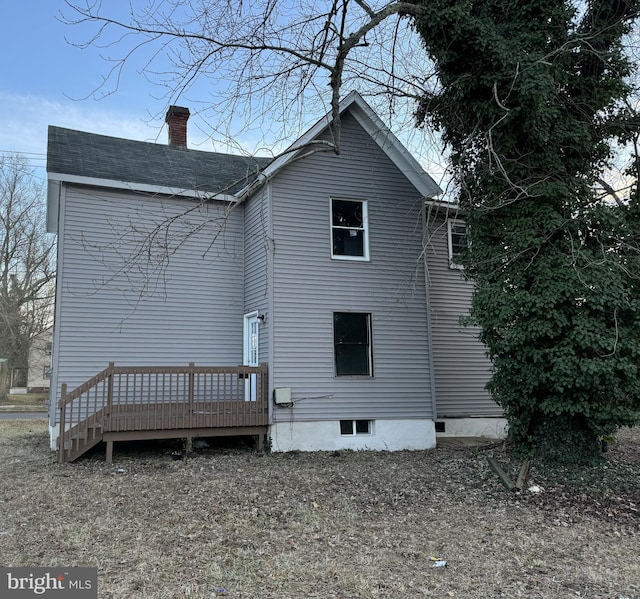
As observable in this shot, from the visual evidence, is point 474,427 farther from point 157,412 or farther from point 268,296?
point 157,412

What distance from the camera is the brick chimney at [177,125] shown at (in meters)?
15.0

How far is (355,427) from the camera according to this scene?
11383 mm

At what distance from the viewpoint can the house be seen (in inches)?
424

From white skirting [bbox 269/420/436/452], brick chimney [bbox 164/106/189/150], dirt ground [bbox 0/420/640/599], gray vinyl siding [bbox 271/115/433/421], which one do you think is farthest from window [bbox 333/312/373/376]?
brick chimney [bbox 164/106/189/150]

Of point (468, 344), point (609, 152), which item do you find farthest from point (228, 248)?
point (609, 152)

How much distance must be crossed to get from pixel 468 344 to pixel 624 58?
6.96 metres

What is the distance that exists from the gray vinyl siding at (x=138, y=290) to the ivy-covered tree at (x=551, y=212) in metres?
5.25

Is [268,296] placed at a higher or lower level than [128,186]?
lower

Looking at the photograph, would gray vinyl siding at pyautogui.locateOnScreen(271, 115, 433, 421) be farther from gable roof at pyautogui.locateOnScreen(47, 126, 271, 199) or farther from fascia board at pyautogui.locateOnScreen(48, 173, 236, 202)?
fascia board at pyautogui.locateOnScreen(48, 173, 236, 202)

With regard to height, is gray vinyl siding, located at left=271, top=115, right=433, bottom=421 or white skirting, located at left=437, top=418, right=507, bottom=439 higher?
gray vinyl siding, located at left=271, top=115, right=433, bottom=421

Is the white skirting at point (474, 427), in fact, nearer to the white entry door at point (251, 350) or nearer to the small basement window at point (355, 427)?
the small basement window at point (355, 427)

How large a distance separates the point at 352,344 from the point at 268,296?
6.91 ft

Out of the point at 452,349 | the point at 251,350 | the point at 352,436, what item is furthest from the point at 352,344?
the point at 452,349

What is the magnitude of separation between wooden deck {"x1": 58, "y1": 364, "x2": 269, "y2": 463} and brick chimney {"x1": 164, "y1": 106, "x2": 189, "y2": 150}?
7111mm
